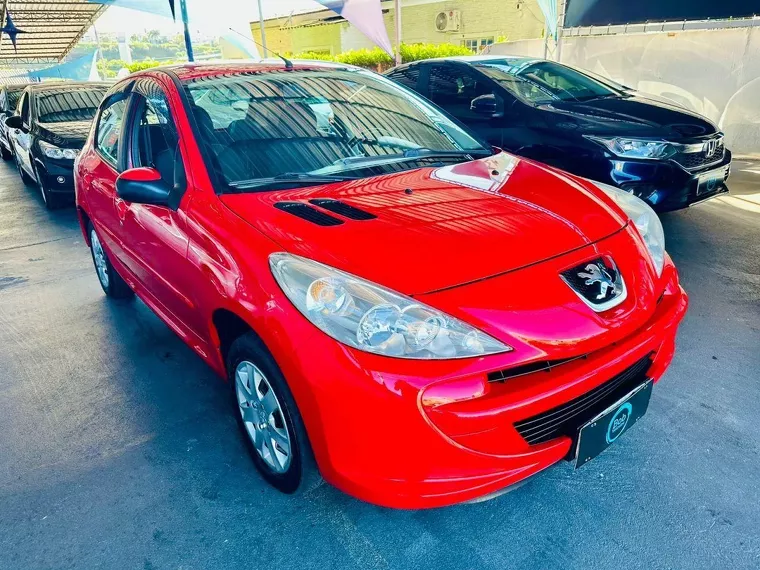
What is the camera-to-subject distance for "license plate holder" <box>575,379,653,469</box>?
165 cm

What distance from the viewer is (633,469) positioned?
2.10m

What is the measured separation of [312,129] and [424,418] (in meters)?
1.51

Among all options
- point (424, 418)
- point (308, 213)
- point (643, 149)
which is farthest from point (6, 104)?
point (424, 418)

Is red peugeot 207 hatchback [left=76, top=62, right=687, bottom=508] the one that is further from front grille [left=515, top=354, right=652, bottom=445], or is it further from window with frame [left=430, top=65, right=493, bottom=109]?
window with frame [left=430, top=65, right=493, bottom=109]

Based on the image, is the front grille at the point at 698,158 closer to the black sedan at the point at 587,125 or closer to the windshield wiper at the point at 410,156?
the black sedan at the point at 587,125

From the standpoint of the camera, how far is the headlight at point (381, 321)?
4.97 feet

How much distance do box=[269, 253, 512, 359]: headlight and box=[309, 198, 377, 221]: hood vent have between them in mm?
332

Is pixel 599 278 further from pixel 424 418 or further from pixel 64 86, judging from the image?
pixel 64 86

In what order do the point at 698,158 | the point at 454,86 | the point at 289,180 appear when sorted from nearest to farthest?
the point at 289,180 → the point at 698,158 → the point at 454,86

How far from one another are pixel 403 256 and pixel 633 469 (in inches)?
49.0

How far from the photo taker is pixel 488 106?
184 inches

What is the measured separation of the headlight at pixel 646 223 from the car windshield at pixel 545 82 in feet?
8.77

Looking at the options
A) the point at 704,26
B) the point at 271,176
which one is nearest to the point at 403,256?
the point at 271,176

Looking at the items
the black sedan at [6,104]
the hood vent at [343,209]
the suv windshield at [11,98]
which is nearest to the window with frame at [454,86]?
the hood vent at [343,209]
